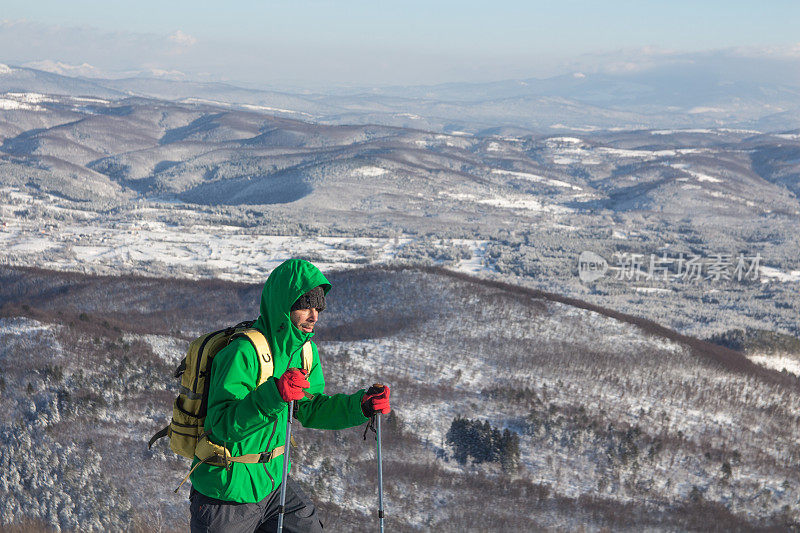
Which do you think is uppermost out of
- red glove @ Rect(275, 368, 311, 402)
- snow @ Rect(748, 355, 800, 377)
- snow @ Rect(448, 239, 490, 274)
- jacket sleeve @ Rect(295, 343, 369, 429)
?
red glove @ Rect(275, 368, 311, 402)

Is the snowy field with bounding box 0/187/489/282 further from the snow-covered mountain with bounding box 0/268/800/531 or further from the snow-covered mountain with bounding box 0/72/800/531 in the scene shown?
the snow-covered mountain with bounding box 0/268/800/531

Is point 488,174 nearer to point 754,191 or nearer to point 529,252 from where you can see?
point 754,191

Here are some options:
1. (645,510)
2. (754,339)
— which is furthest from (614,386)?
(754,339)

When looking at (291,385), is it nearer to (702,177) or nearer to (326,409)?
(326,409)

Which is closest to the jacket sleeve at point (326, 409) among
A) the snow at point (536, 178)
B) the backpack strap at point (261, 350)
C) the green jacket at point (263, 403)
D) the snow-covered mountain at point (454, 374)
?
the green jacket at point (263, 403)

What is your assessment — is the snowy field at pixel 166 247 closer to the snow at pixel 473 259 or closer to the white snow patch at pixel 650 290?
the snow at pixel 473 259

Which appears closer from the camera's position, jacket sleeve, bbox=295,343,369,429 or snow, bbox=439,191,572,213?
jacket sleeve, bbox=295,343,369,429

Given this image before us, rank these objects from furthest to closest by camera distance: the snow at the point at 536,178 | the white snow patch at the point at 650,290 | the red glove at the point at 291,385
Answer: the snow at the point at 536,178 < the white snow patch at the point at 650,290 < the red glove at the point at 291,385

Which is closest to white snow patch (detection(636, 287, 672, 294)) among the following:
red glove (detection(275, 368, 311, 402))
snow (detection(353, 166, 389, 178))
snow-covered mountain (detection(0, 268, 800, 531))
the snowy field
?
the snowy field
